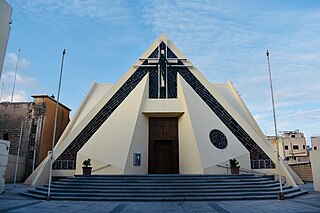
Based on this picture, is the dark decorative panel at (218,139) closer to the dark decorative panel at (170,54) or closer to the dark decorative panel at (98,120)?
the dark decorative panel at (98,120)

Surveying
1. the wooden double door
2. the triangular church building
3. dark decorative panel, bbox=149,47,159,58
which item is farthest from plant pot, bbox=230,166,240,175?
dark decorative panel, bbox=149,47,159,58

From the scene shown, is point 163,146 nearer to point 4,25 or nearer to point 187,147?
point 187,147

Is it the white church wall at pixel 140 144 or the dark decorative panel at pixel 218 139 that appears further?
the dark decorative panel at pixel 218 139

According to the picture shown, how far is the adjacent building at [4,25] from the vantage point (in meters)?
6.44

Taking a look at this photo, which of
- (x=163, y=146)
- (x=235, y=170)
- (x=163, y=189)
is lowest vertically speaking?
(x=163, y=189)

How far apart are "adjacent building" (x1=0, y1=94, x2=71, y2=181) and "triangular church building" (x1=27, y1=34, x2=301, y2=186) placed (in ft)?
12.9

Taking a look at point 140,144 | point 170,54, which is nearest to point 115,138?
point 140,144

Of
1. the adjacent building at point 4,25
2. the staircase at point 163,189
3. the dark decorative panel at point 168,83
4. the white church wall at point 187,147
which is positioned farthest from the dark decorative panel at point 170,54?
the adjacent building at point 4,25

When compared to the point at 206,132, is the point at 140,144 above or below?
below

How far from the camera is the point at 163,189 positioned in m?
9.92

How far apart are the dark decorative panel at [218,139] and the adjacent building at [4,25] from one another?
11.6 m

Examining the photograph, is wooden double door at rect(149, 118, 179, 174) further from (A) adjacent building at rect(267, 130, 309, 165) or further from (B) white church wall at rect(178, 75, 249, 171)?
(A) adjacent building at rect(267, 130, 309, 165)

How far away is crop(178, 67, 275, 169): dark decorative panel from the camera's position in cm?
1491

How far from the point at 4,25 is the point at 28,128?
50.6ft
